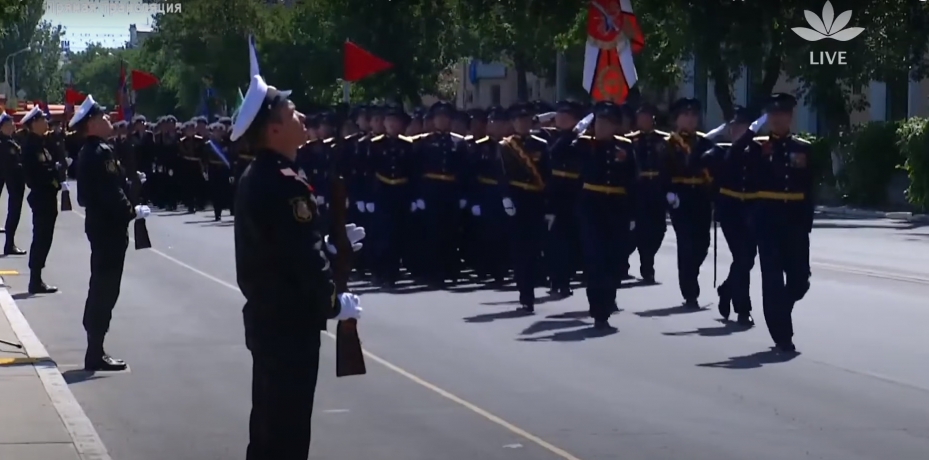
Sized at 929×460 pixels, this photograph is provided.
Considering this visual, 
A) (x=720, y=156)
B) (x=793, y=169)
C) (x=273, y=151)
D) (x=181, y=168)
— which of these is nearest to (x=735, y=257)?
(x=720, y=156)

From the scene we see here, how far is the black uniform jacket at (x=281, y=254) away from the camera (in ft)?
21.5

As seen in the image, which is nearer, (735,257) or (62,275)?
(735,257)

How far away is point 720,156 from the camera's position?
48.7 ft

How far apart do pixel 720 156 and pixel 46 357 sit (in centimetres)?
596

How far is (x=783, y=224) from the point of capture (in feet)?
42.8

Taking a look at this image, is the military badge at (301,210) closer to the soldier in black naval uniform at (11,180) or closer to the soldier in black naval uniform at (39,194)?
the soldier in black naval uniform at (39,194)

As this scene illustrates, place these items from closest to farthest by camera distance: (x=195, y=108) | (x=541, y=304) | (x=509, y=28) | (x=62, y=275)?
1. (x=541, y=304)
2. (x=62, y=275)
3. (x=509, y=28)
4. (x=195, y=108)

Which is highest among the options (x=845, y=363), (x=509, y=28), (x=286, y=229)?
(x=509, y=28)

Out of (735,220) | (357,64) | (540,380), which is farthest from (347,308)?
(357,64)

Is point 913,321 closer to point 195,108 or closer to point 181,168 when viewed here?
point 181,168

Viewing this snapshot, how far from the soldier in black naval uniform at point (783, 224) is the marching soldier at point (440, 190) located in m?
6.51

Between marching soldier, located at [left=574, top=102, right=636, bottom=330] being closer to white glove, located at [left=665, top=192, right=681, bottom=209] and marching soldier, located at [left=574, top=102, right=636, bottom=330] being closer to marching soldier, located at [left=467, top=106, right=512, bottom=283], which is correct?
white glove, located at [left=665, top=192, right=681, bottom=209]

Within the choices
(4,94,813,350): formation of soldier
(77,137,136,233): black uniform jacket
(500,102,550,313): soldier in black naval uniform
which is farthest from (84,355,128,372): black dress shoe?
(500,102,550,313): soldier in black naval uniform

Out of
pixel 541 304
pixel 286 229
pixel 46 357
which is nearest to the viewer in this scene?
pixel 286 229
